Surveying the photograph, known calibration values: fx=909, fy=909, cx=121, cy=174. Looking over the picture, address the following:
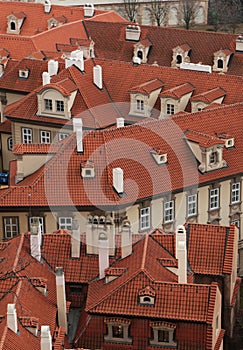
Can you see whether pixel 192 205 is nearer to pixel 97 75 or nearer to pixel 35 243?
pixel 35 243

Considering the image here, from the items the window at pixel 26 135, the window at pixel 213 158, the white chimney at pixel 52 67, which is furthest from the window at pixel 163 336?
the white chimney at pixel 52 67

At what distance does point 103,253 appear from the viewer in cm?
4662

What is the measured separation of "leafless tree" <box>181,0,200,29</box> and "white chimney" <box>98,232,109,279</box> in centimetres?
9202

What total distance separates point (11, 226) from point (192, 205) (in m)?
12.0

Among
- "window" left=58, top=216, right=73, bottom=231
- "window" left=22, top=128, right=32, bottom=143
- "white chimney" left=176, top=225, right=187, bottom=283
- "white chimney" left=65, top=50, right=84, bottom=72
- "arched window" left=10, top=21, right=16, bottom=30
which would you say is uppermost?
"white chimney" left=65, top=50, right=84, bottom=72

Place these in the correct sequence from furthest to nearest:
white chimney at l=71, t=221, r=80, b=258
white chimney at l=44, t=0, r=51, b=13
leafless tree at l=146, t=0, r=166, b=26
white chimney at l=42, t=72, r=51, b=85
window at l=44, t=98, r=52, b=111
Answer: leafless tree at l=146, t=0, r=166, b=26
white chimney at l=44, t=0, r=51, b=13
white chimney at l=42, t=72, r=51, b=85
window at l=44, t=98, r=52, b=111
white chimney at l=71, t=221, r=80, b=258

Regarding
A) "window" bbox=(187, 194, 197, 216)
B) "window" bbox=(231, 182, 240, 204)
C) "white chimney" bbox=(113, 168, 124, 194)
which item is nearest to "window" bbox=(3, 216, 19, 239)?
"white chimney" bbox=(113, 168, 124, 194)

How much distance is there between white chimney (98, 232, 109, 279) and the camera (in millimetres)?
46656

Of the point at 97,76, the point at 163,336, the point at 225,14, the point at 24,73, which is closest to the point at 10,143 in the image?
the point at 24,73

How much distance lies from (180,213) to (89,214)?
21.3ft

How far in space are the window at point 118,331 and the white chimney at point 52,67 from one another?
123 ft

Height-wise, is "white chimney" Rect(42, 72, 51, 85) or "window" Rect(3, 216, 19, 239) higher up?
"white chimney" Rect(42, 72, 51, 85)

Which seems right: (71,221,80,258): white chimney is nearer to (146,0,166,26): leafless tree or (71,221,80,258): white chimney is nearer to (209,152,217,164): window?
(209,152,217,164): window

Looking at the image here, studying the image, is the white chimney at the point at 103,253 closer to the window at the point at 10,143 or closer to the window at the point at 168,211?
the window at the point at 168,211
